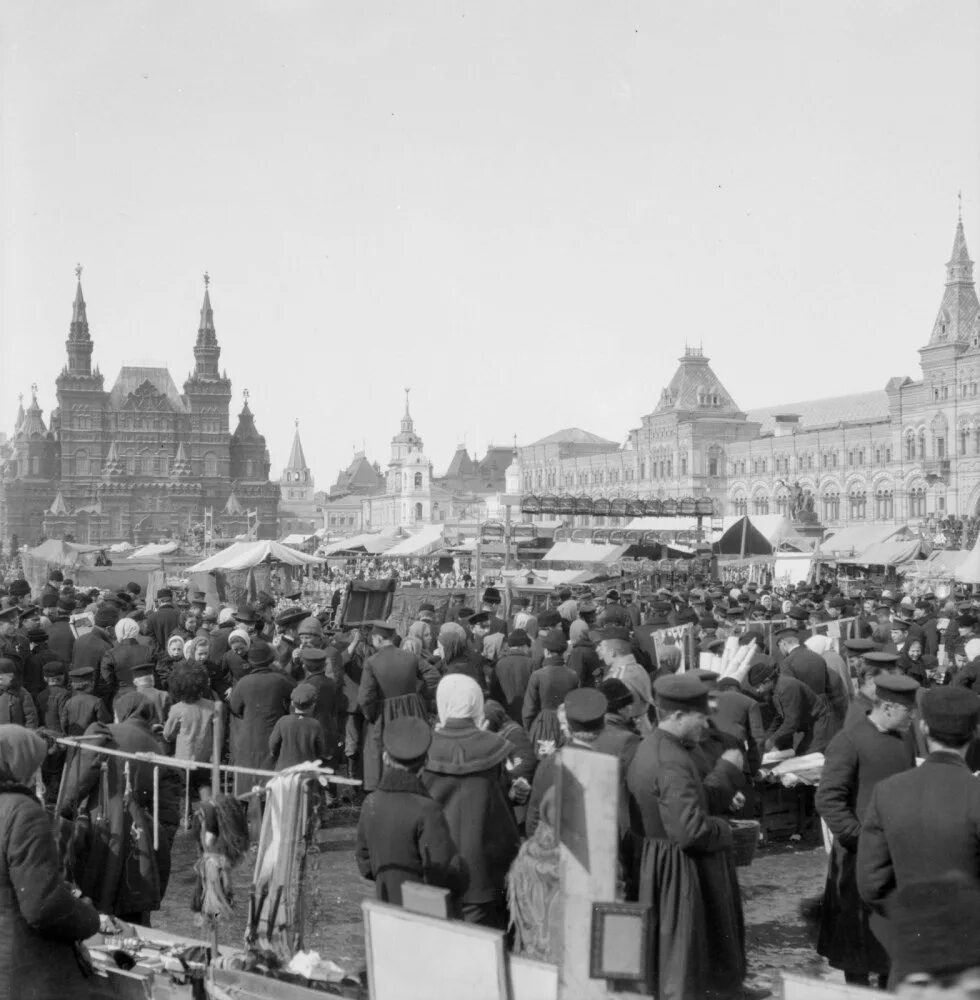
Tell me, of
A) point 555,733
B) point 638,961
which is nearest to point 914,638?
point 555,733

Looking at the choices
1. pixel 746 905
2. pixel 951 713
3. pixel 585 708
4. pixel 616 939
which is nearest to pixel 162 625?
pixel 746 905

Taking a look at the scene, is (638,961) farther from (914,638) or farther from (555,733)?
(914,638)

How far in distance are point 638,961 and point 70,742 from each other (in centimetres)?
310

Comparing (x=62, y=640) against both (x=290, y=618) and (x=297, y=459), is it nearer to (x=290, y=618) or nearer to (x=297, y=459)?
→ (x=290, y=618)

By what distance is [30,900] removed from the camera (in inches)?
148

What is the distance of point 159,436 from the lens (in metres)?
103

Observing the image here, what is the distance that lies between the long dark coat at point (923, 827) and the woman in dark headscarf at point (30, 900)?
2.53 meters

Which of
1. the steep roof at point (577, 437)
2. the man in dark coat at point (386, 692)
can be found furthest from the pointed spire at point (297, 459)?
the man in dark coat at point (386, 692)

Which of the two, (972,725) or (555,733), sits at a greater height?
(972,725)

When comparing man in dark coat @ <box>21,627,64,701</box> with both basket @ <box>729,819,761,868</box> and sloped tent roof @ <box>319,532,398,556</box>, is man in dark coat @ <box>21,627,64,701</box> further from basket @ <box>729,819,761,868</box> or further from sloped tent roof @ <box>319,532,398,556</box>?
sloped tent roof @ <box>319,532,398,556</box>

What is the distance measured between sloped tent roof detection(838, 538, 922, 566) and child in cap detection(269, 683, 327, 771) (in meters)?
22.2

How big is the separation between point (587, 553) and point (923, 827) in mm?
25258

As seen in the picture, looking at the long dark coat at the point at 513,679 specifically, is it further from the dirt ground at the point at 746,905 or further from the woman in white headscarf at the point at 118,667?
the woman in white headscarf at the point at 118,667

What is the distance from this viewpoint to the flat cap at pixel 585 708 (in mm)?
5004
